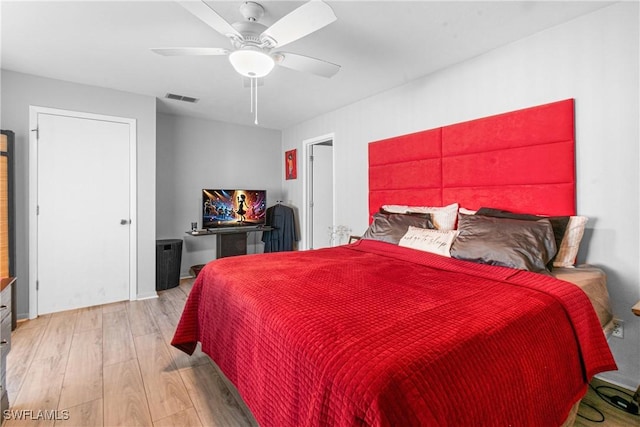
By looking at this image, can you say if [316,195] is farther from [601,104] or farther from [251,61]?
[601,104]

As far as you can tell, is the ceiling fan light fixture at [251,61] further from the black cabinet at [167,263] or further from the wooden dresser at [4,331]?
the black cabinet at [167,263]

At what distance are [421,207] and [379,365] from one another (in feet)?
7.55

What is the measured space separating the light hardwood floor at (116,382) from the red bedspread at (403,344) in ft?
0.92

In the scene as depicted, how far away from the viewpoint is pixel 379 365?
2.82ft

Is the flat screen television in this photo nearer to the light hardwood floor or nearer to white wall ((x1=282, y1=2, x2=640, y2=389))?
the light hardwood floor

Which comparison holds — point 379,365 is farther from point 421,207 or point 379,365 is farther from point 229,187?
point 229,187

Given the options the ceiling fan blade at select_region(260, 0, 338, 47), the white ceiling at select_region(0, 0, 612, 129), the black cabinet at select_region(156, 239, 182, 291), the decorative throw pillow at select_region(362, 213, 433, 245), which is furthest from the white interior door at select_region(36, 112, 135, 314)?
the decorative throw pillow at select_region(362, 213, 433, 245)

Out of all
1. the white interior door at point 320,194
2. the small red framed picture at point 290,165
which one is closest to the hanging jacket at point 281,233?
the white interior door at point 320,194

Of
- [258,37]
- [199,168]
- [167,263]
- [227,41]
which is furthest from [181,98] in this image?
[258,37]

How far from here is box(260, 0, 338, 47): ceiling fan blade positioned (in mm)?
1485

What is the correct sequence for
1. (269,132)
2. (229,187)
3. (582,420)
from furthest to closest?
(269,132), (229,187), (582,420)

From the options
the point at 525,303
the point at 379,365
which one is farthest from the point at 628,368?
the point at 379,365

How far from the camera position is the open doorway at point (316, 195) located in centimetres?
484

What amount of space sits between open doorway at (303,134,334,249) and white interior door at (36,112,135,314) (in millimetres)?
2428
